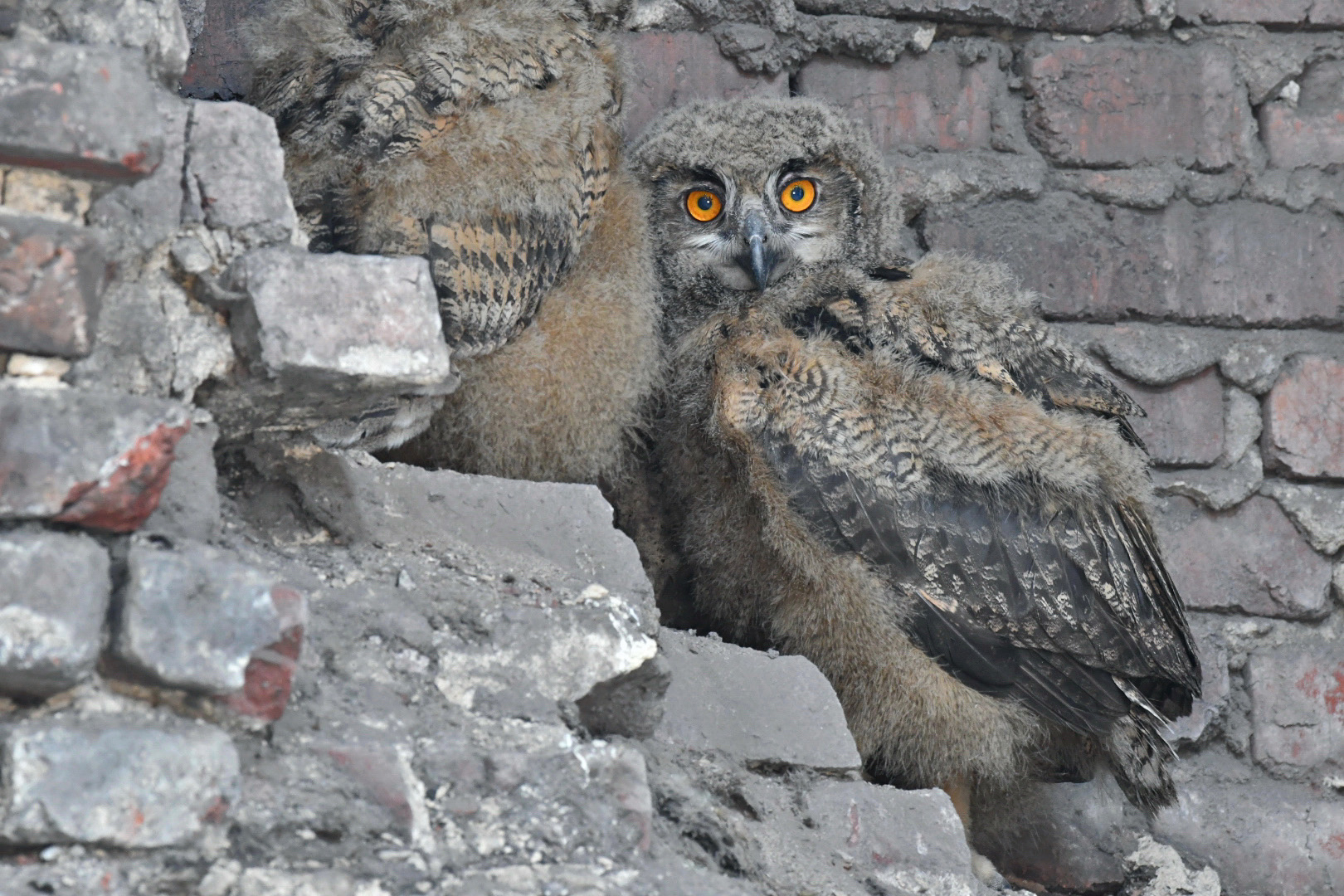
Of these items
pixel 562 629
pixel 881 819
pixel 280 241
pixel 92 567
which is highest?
pixel 280 241

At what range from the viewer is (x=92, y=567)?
1.12 m

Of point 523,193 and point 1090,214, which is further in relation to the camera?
point 1090,214

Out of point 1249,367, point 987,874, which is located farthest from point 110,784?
point 1249,367

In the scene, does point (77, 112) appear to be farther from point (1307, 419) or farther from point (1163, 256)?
point (1307, 419)

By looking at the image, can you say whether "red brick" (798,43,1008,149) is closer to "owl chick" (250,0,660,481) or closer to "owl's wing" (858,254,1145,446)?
"owl's wing" (858,254,1145,446)

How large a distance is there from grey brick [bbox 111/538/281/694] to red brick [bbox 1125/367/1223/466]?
214 cm

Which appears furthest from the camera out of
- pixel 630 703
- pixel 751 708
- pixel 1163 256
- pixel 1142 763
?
pixel 1163 256

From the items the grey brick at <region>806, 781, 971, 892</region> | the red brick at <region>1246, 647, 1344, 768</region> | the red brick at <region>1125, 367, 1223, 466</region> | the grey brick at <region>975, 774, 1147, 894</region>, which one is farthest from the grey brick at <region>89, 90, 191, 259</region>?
the red brick at <region>1246, 647, 1344, 768</region>

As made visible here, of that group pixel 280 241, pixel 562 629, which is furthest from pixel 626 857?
pixel 280 241

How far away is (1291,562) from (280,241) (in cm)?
227

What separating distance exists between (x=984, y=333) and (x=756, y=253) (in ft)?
1.53

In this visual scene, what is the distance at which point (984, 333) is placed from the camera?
239cm

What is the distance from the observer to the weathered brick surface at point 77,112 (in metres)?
1.14

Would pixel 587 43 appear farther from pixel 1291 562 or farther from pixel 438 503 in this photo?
pixel 1291 562
